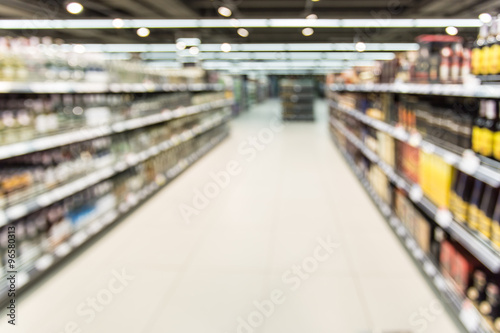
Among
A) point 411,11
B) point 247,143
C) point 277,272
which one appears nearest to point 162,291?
point 277,272

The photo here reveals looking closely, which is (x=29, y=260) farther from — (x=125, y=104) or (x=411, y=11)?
(x=411, y=11)

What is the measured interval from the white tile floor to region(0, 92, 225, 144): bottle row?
3.70 feet

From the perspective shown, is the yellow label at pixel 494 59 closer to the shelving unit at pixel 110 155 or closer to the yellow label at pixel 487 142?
the yellow label at pixel 487 142

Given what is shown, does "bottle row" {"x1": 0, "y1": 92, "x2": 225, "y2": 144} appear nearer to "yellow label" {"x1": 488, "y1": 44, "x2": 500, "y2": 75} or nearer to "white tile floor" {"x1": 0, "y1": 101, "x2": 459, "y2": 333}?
"white tile floor" {"x1": 0, "y1": 101, "x2": 459, "y2": 333}

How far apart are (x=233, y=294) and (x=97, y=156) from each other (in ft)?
6.81

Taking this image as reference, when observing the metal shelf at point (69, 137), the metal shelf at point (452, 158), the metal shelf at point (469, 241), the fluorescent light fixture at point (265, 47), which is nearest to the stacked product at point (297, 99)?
the fluorescent light fixture at point (265, 47)

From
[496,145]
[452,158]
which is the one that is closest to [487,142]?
[496,145]

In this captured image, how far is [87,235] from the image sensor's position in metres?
3.17

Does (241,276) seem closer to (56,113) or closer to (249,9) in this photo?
(56,113)

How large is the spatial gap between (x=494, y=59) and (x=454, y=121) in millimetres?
512

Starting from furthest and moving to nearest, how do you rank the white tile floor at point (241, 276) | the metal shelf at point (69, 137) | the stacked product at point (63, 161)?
the stacked product at point (63, 161) < the metal shelf at point (69, 137) < the white tile floor at point (241, 276)

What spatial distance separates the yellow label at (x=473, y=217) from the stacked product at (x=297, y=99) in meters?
12.5

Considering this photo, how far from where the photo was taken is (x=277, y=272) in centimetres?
274

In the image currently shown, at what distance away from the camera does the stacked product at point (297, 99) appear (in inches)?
552
